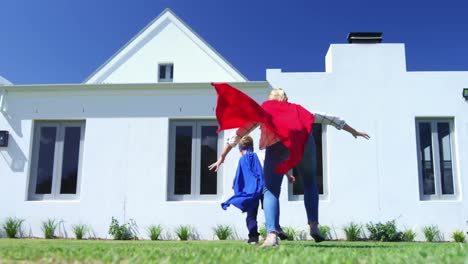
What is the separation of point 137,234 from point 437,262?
742cm

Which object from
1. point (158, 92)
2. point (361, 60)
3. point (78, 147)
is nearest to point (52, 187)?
point (78, 147)

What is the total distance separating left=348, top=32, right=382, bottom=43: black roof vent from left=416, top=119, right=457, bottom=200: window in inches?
81.5

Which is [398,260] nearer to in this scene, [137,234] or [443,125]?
[137,234]

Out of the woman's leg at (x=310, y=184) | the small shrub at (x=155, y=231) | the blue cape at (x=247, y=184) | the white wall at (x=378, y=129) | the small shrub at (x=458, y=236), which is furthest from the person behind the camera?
the white wall at (x=378, y=129)

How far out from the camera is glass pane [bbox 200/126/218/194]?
9289mm

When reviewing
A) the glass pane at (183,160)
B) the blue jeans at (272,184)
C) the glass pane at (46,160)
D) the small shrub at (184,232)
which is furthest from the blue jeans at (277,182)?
the glass pane at (46,160)

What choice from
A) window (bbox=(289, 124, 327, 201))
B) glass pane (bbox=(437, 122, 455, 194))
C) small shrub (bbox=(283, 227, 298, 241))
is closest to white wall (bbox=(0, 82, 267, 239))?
small shrub (bbox=(283, 227, 298, 241))

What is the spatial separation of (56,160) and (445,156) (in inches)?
331

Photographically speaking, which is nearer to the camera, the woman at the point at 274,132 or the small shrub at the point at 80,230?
the woman at the point at 274,132

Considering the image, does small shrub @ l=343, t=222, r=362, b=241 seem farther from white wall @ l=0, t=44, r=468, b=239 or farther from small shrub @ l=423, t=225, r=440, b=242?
small shrub @ l=423, t=225, r=440, b=242

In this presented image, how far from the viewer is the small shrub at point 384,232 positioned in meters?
8.34

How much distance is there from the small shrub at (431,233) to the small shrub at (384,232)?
1.96 ft

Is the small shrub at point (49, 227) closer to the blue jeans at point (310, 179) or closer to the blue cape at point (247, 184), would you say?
the blue cape at point (247, 184)

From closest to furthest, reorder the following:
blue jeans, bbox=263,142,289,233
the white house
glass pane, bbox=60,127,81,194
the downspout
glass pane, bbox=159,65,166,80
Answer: blue jeans, bbox=263,142,289,233, the white house, glass pane, bbox=60,127,81,194, the downspout, glass pane, bbox=159,65,166,80
